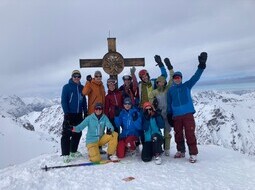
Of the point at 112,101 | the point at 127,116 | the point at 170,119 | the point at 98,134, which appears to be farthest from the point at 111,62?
the point at 170,119

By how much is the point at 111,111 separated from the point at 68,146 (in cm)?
154

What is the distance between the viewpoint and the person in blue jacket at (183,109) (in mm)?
9633

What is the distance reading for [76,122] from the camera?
33.0 ft

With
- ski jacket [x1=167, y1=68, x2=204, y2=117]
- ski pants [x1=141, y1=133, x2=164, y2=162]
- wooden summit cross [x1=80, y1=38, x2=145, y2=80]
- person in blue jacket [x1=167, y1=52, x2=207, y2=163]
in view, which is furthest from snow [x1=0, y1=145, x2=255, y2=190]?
wooden summit cross [x1=80, y1=38, x2=145, y2=80]

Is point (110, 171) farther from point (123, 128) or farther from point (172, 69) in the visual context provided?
point (172, 69)

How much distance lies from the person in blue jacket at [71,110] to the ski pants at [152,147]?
1922mm

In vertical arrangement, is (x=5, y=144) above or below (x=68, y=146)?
below

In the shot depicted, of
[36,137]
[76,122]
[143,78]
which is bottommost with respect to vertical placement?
[36,137]

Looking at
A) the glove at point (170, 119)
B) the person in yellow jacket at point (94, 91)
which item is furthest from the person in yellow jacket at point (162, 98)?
the person in yellow jacket at point (94, 91)

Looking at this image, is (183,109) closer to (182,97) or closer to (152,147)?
(182,97)

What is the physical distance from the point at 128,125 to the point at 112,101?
0.82 metres

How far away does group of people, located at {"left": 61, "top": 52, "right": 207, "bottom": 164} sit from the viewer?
31.8 feet

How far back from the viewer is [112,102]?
1014 cm

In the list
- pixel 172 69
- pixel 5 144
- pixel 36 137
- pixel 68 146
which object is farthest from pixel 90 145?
pixel 36 137
